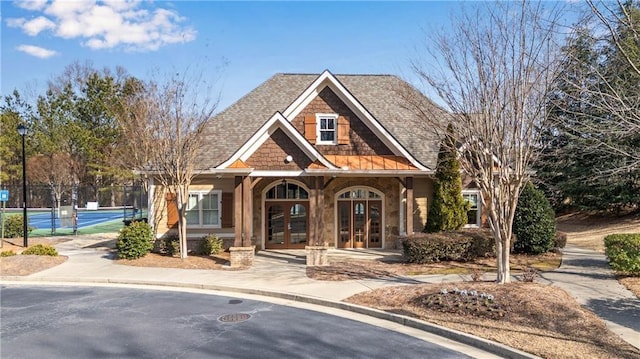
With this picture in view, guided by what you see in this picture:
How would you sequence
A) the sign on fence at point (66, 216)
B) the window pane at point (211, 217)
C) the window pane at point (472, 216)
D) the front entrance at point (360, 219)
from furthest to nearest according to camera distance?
the sign on fence at point (66, 216) < the window pane at point (472, 216) < the front entrance at point (360, 219) < the window pane at point (211, 217)

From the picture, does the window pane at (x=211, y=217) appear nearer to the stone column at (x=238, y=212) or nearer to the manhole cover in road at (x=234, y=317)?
the stone column at (x=238, y=212)

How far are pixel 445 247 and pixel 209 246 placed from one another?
362 inches

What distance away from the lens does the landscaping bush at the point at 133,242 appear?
16875 millimetres

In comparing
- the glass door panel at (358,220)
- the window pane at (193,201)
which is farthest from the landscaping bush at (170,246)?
the glass door panel at (358,220)

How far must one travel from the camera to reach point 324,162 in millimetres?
17359

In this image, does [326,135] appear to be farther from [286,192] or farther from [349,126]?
[286,192]

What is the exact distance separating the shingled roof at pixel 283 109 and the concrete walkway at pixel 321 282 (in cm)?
511

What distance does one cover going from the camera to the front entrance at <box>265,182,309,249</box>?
65.6ft

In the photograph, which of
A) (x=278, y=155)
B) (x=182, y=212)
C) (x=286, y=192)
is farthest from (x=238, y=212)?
(x=286, y=192)

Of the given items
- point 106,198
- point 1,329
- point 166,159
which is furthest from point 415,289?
point 106,198

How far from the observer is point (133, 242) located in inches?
665

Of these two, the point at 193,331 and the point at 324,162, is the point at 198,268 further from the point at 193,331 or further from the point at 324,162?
the point at 193,331

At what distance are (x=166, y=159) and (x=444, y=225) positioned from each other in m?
11.3

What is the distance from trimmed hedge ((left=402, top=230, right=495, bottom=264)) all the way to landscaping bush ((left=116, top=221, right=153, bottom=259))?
985 cm
